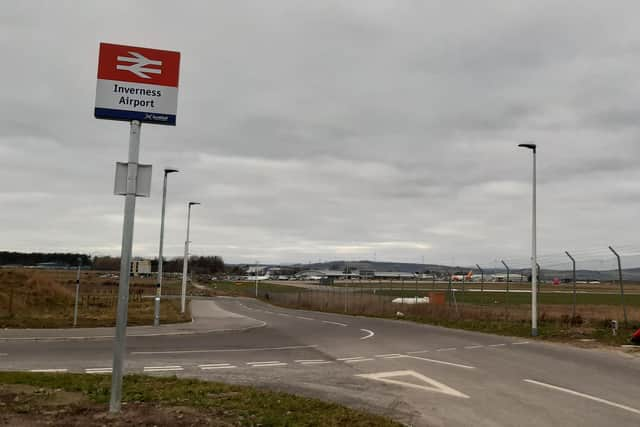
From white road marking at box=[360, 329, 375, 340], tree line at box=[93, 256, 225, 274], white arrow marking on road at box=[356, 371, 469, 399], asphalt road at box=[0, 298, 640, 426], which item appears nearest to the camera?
asphalt road at box=[0, 298, 640, 426]

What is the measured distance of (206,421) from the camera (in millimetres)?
6359

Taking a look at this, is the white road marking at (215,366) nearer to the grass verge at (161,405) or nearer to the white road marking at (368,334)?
the grass verge at (161,405)

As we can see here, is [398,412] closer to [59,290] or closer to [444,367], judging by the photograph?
[444,367]

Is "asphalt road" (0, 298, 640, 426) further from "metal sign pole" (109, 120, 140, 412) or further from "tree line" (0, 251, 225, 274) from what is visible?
"tree line" (0, 251, 225, 274)

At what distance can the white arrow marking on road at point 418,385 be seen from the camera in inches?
361

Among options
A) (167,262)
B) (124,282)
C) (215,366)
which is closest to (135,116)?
(124,282)

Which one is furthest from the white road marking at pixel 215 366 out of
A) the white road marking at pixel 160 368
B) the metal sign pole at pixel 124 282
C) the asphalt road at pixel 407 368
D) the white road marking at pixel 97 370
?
the metal sign pole at pixel 124 282

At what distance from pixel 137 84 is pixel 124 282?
271cm

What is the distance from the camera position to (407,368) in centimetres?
1178

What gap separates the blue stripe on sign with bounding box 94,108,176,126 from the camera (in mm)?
7152

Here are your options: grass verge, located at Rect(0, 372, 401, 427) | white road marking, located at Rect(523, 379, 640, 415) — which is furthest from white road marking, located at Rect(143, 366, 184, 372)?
white road marking, located at Rect(523, 379, 640, 415)

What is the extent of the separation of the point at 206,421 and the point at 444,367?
23.0ft

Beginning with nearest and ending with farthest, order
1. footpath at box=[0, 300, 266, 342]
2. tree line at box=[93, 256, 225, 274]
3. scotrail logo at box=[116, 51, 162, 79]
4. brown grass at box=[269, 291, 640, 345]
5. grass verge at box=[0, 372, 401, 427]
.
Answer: grass verge at box=[0, 372, 401, 427], scotrail logo at box=[116, 51, 162, 79], footpath at box=[0, 300, 266, 342], brown grass at box=[269, 291, 640, 345], tree line at box=[93, 256, 225, 274]

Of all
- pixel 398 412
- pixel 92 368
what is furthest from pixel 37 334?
pixel 398 412
